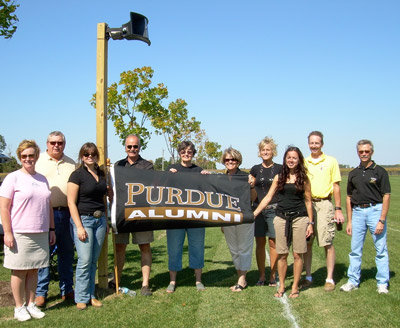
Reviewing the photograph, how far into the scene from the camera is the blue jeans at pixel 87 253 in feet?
17.1

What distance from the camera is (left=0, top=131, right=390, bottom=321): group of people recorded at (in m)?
4.82

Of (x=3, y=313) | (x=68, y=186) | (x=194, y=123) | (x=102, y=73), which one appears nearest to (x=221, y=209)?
(x=68, y=186)

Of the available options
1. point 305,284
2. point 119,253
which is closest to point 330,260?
point 305,284

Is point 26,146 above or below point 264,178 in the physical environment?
above

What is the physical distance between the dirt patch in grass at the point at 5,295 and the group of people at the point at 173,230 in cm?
46

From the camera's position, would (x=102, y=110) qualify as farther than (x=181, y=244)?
No

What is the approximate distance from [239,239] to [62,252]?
102 inches

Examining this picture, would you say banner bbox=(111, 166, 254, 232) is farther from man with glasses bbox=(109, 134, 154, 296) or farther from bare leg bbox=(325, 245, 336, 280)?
bare leg bbox=(325, 245, 336, 280)

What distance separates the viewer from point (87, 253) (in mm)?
5238

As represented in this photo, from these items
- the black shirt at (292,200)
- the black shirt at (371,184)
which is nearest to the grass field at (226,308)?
the black shirt at (292,200)

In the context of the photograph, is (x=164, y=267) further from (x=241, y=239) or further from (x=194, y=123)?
(x=194, y=123)

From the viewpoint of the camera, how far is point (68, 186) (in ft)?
16.8

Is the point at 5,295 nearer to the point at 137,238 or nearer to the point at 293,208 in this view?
the point at 137,238

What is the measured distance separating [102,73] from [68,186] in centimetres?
188
